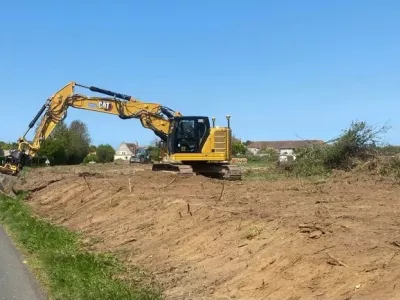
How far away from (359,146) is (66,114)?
44.6 feet

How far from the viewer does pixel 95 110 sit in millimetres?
29719

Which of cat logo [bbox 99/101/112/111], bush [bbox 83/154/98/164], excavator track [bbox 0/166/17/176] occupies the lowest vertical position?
excavator track [bbox 0/166/17/176]

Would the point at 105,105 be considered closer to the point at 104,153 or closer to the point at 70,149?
the point at 70,149

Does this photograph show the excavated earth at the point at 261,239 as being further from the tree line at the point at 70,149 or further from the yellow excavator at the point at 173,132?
the tree line at the point at 70,149

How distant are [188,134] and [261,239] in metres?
19.0

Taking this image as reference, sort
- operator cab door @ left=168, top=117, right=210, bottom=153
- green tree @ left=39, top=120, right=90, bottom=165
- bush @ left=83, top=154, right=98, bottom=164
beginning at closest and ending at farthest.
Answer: operator cab door @ left=168, top=117, right=210, bottom=153 < green tree @ left=39, top=120, right=90, bottom=165 < bush @ left=83, top=154, right=98, bottom=164

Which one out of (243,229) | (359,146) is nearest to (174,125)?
(359,146)

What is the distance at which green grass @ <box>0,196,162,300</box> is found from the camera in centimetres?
948

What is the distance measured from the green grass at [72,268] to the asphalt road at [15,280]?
21 cm

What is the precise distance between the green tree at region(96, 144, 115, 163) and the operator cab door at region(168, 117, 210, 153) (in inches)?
3055

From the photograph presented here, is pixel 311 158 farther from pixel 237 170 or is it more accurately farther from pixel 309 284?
pixel 309 284

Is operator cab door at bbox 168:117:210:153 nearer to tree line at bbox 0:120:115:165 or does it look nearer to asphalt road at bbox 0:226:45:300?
asphalt road at bbox 0:226:45:300

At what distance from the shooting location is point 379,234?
893 cm

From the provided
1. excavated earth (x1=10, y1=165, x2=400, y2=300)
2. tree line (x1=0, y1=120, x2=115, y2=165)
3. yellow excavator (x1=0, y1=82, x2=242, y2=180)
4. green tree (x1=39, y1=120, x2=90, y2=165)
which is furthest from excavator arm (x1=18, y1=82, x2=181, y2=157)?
green tree (x1=39, y1=120, x2=90, y2=165)
